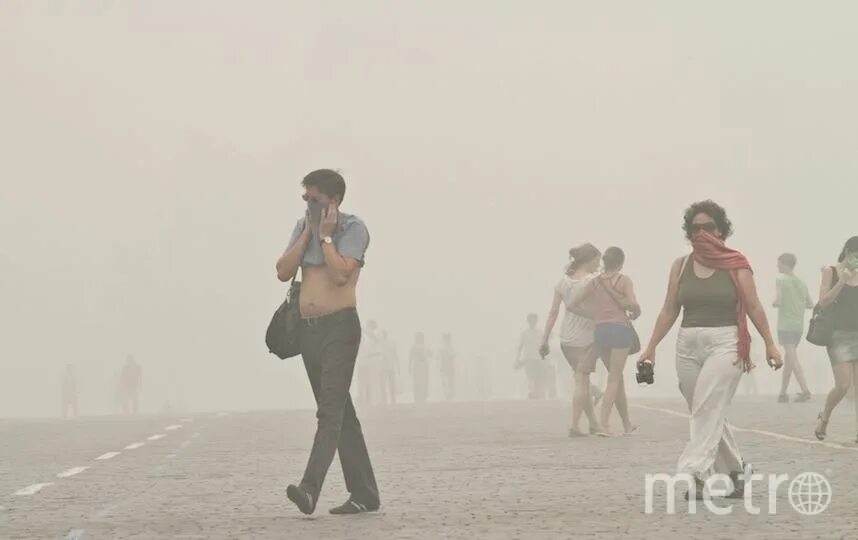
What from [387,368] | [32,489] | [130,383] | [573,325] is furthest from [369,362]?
[32,489]

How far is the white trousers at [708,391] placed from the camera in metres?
10.8

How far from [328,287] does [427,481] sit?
3.20 metres

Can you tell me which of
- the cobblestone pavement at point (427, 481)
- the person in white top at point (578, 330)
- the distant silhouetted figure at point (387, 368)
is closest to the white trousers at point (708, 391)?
the cobblestone pavement at point (427, 481)

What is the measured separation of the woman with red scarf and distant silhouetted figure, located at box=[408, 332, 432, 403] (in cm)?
3576

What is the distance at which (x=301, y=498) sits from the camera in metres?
9.90

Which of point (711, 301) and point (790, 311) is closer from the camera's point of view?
point (711, 301)

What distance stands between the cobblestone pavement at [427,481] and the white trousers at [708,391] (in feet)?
1.02

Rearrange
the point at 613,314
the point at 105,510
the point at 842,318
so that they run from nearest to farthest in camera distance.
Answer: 1. the point at 105,510
2. the point at 842,318
3. the point at 613,314

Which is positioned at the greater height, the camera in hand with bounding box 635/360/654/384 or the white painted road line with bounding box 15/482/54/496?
the camera in hand with bounding box 635/360/654/384

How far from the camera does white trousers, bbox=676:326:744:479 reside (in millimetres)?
10781

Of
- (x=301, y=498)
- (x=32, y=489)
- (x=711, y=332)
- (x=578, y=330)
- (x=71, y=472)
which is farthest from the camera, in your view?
(x=578, y=330)

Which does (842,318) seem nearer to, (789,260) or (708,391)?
(708,391)

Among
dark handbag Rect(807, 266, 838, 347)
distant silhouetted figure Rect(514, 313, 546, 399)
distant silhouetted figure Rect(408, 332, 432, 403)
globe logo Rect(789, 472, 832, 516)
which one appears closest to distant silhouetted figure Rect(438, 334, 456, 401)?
distant silhouetted figure Rect(408, 332, 432, 403)

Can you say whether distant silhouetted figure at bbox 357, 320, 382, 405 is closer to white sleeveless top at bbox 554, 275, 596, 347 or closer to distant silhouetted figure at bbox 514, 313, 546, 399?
distant silhouetted figure at bbox 514, 313, 546, 399
